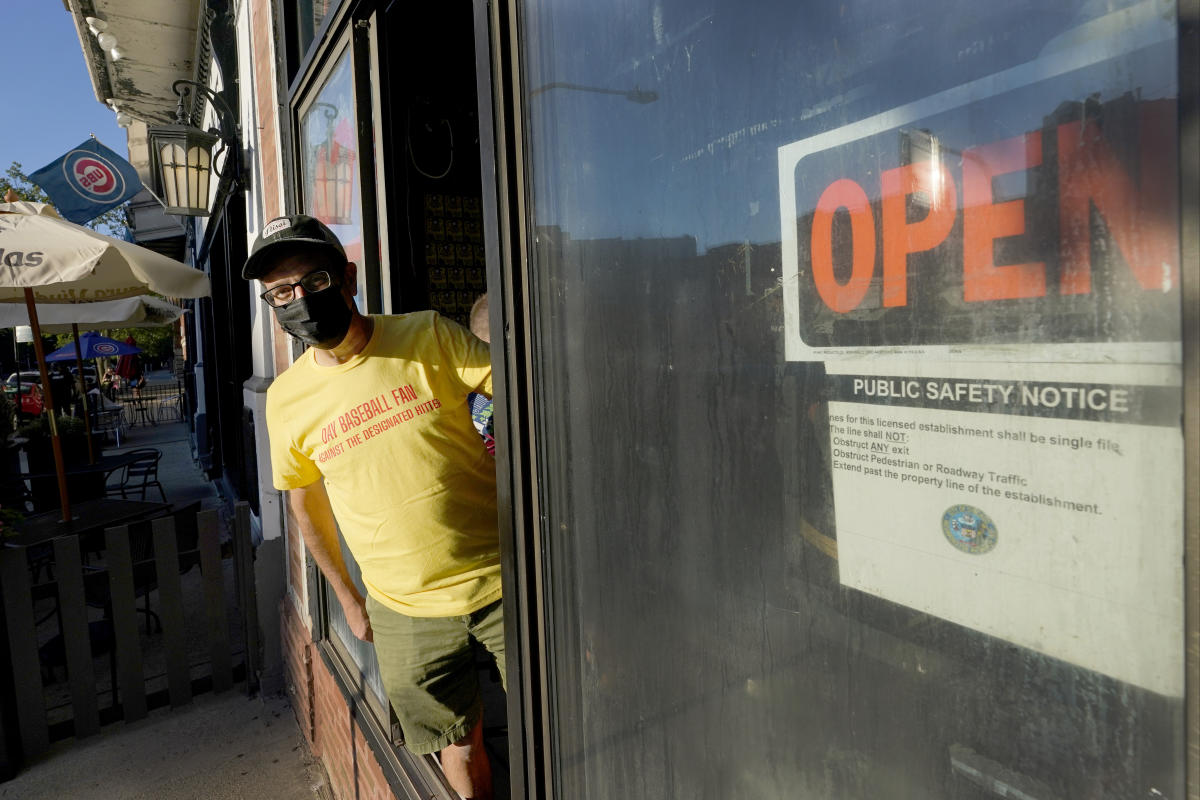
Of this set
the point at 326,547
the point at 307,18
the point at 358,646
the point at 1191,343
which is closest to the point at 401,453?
the point at 326,547

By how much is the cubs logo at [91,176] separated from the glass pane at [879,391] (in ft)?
21.7

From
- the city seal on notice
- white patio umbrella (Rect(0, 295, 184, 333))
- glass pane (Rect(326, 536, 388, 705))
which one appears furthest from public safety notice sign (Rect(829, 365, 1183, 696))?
white patio umbrella (Rect(0, 295, 184, 333))

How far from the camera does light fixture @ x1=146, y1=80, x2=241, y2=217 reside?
16.6 ft

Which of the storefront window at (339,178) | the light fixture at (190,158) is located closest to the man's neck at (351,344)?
the storefront window at (339,178)

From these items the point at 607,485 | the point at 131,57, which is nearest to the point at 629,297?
the point at 607,485

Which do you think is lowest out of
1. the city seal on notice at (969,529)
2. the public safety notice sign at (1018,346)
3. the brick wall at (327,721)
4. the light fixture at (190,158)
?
the brick wall at (327,721)

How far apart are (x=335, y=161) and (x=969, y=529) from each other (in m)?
3.19

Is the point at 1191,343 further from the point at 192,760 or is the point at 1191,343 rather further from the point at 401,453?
the point at 192,760

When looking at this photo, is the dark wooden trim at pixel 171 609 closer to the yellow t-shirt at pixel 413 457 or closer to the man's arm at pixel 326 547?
the man's arm at pixel 326 547

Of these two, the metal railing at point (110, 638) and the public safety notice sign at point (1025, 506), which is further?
the metal railing at point (110, 638)

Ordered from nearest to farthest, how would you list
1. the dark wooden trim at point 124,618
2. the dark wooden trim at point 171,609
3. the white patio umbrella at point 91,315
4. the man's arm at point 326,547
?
the man's arm at point 326,547 → the dark wooden trim at point 124,618 → the dark wooden trim at point 171,609 → the white patio umbrella at point 91,315

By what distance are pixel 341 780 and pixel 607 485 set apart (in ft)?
9.92

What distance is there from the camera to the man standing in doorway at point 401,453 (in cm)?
216

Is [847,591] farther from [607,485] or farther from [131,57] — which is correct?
[131,57]
